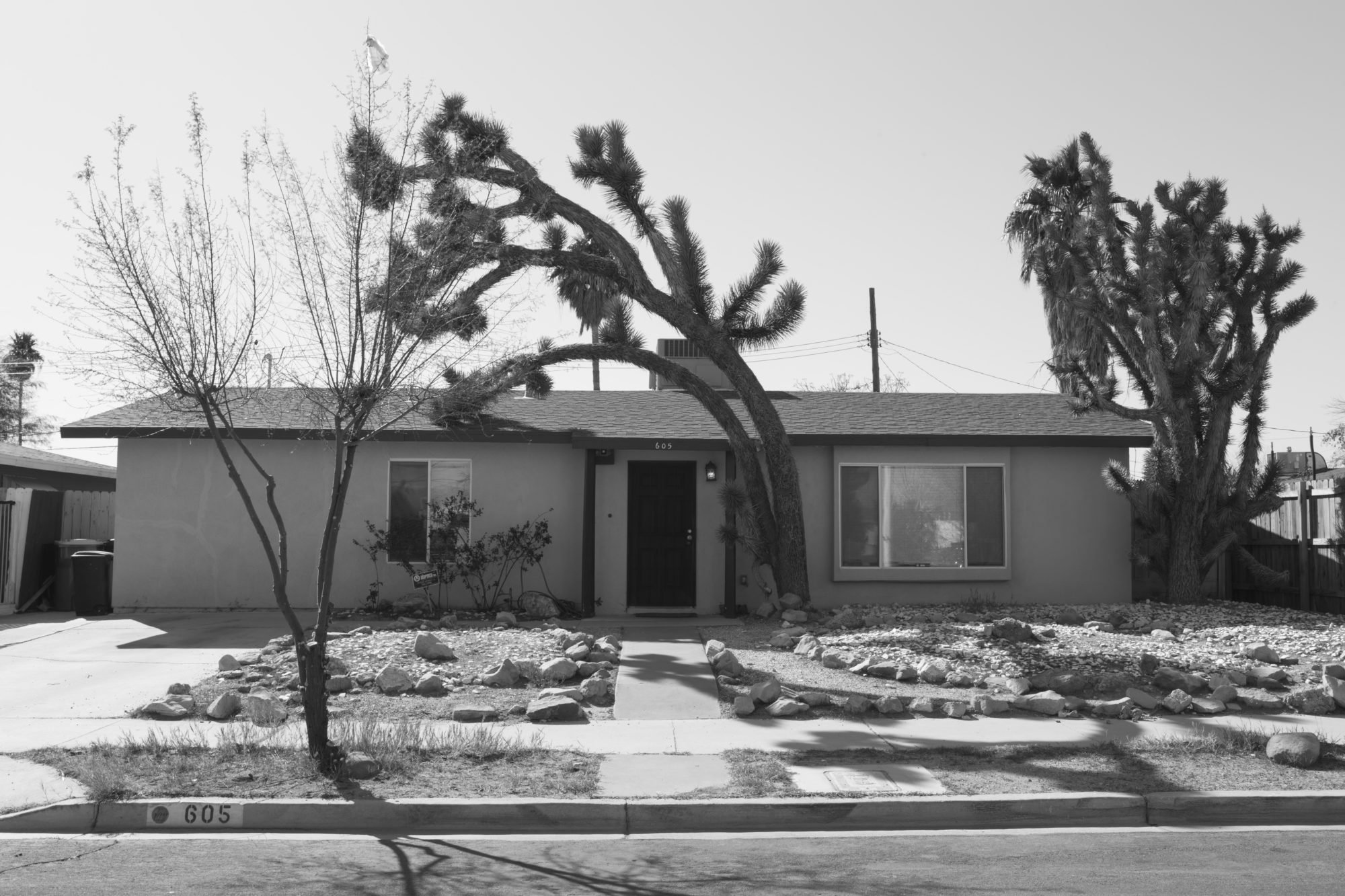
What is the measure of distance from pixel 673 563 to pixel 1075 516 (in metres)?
5.66

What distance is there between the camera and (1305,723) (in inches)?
338

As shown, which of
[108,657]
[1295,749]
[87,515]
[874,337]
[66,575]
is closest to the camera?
[1295,749]

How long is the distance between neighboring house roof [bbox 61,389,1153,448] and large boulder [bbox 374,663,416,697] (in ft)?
15.2

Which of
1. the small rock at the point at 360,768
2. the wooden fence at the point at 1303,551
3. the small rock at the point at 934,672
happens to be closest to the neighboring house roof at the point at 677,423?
the wooden fence at the point at 1303,551

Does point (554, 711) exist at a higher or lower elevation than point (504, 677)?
lower

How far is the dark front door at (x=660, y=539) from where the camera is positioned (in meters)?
15.9

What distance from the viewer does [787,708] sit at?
29.2 feet

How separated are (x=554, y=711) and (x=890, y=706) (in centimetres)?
257

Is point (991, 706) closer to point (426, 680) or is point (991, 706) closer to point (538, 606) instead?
point (426, 680)

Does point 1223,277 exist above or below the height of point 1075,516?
above

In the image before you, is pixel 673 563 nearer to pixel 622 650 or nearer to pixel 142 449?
pixel 622 650

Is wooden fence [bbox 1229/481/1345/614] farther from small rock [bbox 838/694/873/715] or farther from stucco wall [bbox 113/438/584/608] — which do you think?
stucco wall [bbox 113/438/584/608]

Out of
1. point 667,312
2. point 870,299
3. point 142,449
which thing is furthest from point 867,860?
point 870,299

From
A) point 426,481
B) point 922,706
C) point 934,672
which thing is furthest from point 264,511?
point 922,706
